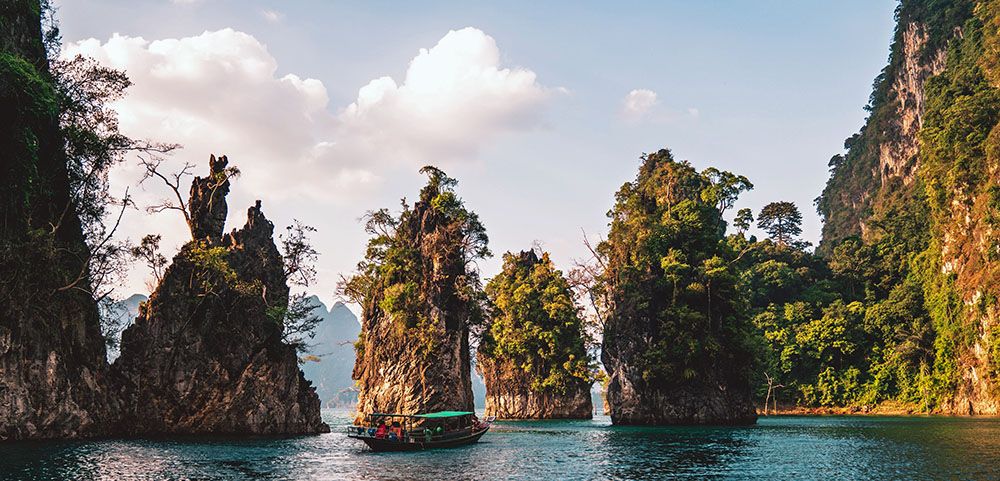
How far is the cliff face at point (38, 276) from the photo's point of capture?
145ft

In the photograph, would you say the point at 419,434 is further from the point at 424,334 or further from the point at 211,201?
the point at 211,201

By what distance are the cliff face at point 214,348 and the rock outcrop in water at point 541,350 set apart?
3560 cm

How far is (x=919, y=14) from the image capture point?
133 metres

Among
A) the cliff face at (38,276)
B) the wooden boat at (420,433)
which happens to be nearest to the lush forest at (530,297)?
the cliff face at (38,276)

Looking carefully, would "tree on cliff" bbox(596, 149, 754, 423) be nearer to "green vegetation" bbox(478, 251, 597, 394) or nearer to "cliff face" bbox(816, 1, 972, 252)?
"green vegetation" bbox(478, 251, 597, 394)

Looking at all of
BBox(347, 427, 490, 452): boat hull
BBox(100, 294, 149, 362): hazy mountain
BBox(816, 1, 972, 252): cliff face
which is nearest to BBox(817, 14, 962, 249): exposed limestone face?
BBox(816, 1, 972, 252): cliff face

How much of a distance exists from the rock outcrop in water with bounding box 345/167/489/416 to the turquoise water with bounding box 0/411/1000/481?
14.5m

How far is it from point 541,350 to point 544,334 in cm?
299

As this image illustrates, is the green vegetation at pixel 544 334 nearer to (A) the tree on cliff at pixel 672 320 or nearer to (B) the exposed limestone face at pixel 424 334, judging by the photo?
(A) the tree on cliff at pixel 672 320

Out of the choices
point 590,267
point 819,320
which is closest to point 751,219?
point 819,320

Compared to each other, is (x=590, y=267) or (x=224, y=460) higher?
(x=590, y=267)

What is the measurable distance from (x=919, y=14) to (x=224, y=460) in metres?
142

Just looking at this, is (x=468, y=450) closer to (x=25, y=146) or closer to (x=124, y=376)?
(x=124, y=376)

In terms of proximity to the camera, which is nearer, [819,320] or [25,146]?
[25,146]
